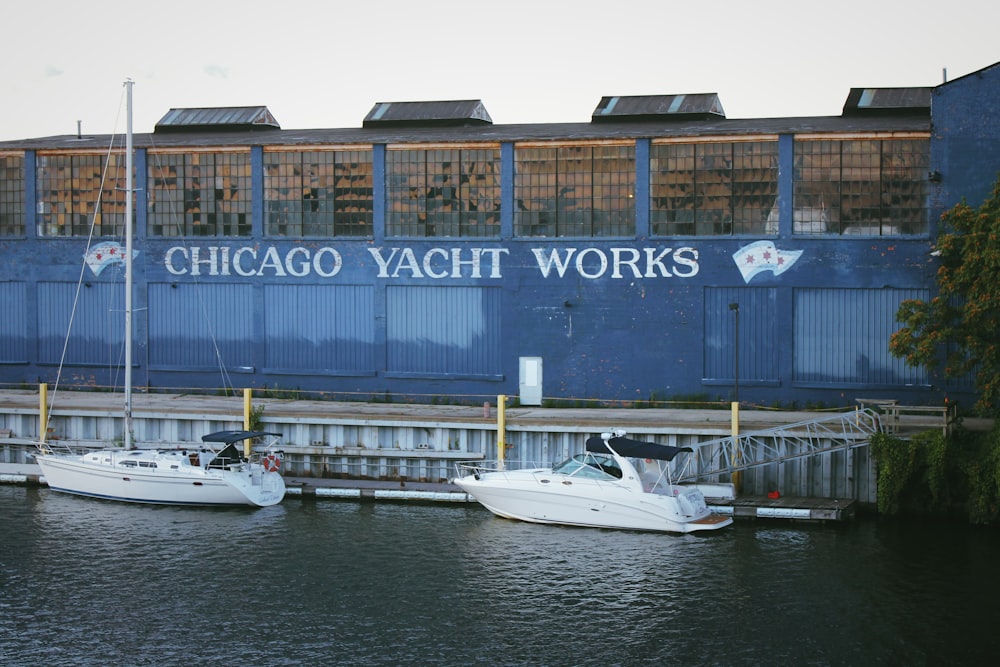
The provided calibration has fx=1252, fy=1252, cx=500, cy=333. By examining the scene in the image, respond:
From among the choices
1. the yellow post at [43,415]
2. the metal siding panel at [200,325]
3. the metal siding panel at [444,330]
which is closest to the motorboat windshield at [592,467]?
the metal siding panel at [444,330]

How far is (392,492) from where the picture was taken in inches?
→ 1617

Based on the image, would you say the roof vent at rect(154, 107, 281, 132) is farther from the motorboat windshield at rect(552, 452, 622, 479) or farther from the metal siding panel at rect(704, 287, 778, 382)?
the motorboat windshield at rect(552, 452, 622, 479)

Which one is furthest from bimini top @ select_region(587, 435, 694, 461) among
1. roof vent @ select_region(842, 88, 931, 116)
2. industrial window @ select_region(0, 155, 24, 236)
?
industrial window @ select_region(0, 155, 24, 236)

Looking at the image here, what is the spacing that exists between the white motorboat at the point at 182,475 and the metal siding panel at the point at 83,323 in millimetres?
11764

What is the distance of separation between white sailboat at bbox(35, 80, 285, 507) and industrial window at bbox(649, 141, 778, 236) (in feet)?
57.7

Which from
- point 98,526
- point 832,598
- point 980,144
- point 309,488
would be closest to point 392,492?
point 309,488

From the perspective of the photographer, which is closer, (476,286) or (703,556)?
(703,556)

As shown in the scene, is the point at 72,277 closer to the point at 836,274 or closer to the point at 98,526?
the point at 98,526

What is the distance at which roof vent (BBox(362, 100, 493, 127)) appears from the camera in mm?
54531

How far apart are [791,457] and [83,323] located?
30894 mm

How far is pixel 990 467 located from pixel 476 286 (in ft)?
69.3

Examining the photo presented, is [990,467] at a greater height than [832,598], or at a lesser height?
greater

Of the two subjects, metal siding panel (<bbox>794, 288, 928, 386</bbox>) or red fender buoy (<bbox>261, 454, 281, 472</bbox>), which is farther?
metal siding panel (<bbox>794, 288, 928, 386</bbox>)

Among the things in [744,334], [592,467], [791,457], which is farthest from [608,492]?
[744,334]
